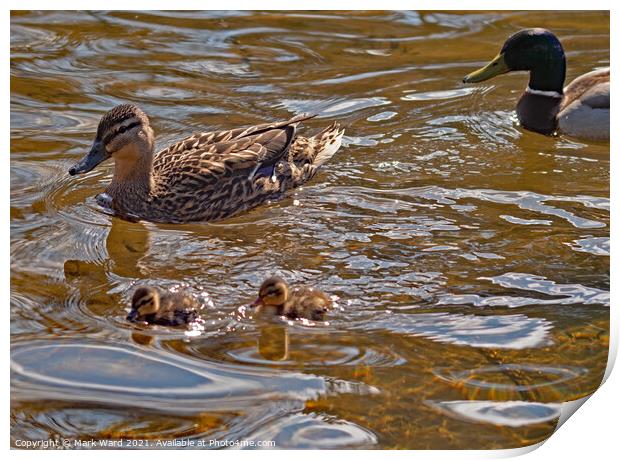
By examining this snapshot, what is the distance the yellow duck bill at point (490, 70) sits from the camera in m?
9.01

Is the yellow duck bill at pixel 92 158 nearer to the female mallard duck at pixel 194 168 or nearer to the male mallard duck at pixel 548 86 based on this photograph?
the female mallard duck at pixel 194 168

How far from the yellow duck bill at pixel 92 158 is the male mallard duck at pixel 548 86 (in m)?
2.87

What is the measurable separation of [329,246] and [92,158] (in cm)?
173

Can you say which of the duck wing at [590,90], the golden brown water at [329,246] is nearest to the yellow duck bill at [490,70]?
the golden brown water at [329,246]

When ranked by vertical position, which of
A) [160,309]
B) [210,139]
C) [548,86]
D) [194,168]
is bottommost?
[160,309]

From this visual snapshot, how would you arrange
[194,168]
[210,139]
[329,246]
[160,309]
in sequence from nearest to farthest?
Answer: [160,309]
[329,246]
[194,168]
[210,139]

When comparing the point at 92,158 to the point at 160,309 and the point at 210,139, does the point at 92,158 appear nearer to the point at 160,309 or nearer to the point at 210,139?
the point at 210,139

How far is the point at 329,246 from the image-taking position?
6.92 meters

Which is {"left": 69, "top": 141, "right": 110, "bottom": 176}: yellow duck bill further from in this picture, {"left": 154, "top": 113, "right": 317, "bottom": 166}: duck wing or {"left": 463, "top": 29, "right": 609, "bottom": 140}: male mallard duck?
{"left": 463, "top": 29, "right": 609, "bottom": 140}: male mallard duck

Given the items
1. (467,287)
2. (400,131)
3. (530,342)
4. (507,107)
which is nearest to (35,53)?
(400,131)

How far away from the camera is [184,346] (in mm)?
5840

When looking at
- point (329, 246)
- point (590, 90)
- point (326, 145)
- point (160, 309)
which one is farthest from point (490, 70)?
point (160, 309)

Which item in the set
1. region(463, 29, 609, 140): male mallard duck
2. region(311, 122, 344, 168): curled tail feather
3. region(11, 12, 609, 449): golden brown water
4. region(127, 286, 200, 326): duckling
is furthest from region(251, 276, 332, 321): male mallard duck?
region(463, 29, 609, 140): male mallard duck

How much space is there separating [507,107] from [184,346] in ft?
14.1
